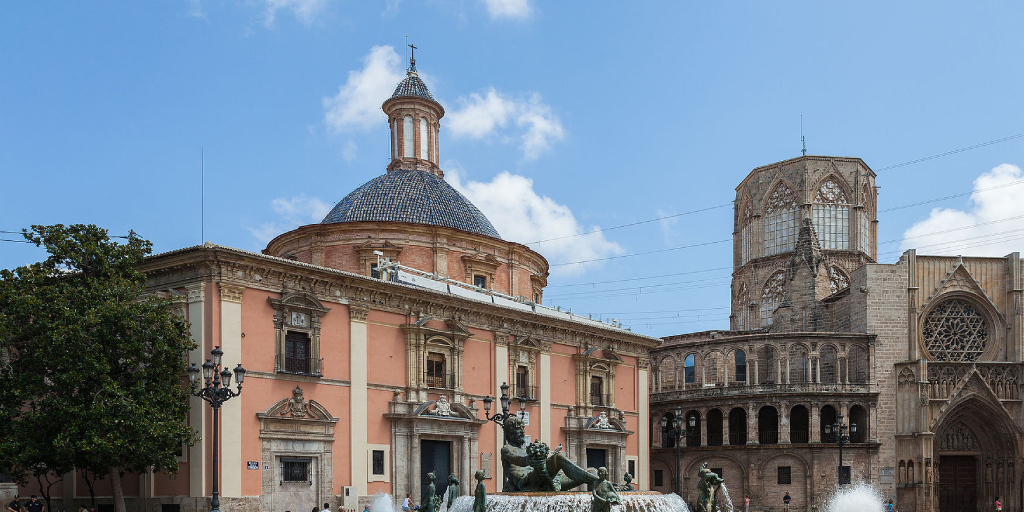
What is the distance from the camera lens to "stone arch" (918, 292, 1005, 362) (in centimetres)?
4369

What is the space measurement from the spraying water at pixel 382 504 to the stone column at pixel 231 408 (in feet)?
14.4

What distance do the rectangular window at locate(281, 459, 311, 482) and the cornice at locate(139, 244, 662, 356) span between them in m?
4.30

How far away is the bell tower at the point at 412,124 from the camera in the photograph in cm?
4034

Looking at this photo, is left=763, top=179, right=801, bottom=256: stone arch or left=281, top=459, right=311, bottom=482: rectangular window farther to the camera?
left=763, top=179, right=801, bottom=256: stone arch

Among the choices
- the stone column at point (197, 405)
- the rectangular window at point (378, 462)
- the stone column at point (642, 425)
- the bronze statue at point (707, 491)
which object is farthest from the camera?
the stone column at point (642, 425)

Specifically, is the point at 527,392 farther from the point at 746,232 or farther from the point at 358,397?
the point at 746,232

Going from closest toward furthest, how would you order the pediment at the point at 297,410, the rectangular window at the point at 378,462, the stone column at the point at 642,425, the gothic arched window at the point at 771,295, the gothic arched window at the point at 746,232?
the pediment at the point at 297,410
the rectangular window at the point at 378,462
the stone column at the point at 642,425
the gothic arched window at the point at 771,295
the gothic arched window at the point at 746,232

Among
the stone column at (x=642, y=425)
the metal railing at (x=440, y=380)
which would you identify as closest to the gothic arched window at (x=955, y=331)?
the stone column at (x=642, y=425)

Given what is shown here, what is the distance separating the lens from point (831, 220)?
171ft

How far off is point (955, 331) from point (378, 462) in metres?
29.0

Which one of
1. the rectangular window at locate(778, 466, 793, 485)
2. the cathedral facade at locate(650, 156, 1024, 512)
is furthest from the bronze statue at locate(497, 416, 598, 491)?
the rectangular window at locate(778, 466, 793, 485)

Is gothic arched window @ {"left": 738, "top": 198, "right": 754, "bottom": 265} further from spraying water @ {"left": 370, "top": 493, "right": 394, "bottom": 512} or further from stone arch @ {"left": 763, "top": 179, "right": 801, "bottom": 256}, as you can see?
spraying water @ {"left": 370, "top": 493, "right": 394, "bottom": 512}

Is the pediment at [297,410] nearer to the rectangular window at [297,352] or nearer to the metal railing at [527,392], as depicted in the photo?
the rectangular window at [297,352]

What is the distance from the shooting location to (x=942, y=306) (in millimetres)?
44469
